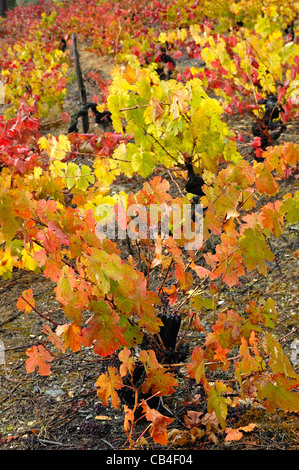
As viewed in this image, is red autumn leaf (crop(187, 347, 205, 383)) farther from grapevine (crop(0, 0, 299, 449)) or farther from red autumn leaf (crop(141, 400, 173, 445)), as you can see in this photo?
red autumn leaf (crop(141, 400, 173, 445))

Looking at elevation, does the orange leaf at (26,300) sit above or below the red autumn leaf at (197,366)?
above

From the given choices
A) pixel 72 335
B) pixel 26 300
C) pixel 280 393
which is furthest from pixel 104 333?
pixel 280 393

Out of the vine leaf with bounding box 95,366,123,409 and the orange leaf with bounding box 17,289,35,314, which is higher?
the orange leaf with bounding box 17,289,35,314

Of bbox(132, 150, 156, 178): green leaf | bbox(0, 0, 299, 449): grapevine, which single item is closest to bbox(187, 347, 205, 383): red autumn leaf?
bbox(0, 0, 299, 449): grapevine

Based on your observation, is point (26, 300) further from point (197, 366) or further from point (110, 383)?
point (197, 366)

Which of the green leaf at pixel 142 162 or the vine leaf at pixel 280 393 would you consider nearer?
the vine leaf at pixel 280 393

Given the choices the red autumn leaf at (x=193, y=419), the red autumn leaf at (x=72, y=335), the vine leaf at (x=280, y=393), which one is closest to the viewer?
the vine leaf at (x=280, y=393)

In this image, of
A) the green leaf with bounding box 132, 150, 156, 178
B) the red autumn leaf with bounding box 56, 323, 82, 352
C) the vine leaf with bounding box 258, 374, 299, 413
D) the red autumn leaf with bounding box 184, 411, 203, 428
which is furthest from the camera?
the green leaf with bounding box 132, 150, 156, 178

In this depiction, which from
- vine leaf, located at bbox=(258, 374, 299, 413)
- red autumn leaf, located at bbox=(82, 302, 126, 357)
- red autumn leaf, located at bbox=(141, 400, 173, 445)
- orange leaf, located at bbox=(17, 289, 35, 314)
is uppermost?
red autumn leaf, located at bbox=(82, 302, 126, 357)

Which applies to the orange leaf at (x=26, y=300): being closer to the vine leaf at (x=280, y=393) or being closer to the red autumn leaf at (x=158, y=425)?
the red autumn leaf at (x=158, y=425)

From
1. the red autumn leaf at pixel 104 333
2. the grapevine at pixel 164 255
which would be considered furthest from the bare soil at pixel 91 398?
→ the red autumn leaf at pixel 104 333

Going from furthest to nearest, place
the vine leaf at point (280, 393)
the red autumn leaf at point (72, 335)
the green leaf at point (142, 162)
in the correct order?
the green leaf at point (142, 162) → the red autumn leaf at point (72, 335) → the vine leaf at point (280, 393)

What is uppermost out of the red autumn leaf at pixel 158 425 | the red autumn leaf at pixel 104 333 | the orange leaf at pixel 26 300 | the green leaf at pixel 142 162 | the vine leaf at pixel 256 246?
the green leaf at pixel 142 162
